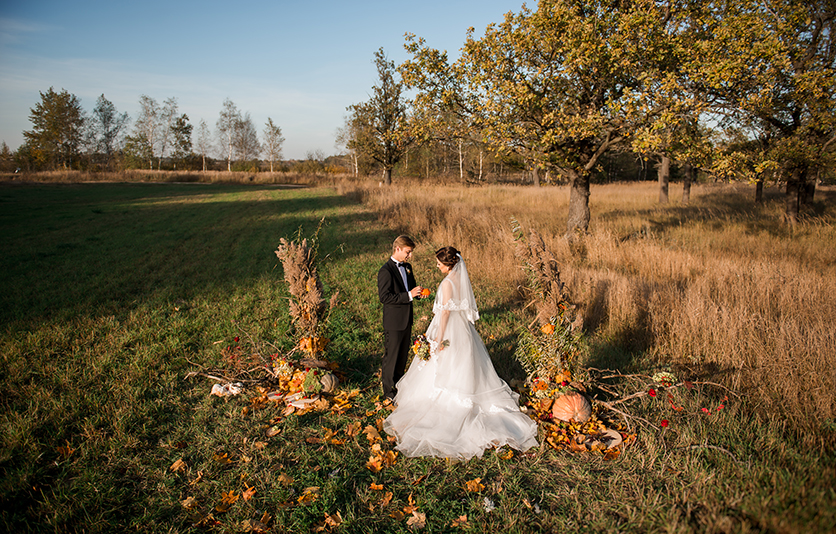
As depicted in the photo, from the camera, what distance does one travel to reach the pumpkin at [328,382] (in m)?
4.53

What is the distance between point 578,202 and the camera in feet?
42.4

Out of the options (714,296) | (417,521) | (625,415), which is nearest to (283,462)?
(417,521)

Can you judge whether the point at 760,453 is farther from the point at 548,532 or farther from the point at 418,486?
the point at 418,486

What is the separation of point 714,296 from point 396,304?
583 cm

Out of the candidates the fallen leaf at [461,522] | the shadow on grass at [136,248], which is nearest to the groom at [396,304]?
the fallen leaf at [461,522]

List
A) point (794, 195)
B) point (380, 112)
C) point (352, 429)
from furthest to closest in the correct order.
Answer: point (380, 112), point (794, 195), point (352, 429)

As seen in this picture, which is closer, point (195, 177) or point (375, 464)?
point (375, 464)

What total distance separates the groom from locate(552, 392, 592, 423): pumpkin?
1746mm

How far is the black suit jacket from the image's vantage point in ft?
14.2

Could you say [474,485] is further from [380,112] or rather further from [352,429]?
[380,112]

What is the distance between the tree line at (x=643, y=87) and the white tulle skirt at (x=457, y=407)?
8045mm

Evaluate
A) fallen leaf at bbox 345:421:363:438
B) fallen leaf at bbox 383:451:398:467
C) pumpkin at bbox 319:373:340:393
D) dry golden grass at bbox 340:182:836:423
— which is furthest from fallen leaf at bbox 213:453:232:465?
dry golden grass at bbox 340:182:836:423

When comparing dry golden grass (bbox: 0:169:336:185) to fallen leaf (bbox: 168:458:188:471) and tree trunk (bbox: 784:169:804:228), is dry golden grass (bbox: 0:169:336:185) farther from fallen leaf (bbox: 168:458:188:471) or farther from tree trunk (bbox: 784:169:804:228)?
fallen leaf (bbox: 168:458:188:471)

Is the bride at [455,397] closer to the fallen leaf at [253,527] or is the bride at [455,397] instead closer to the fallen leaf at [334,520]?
the fallen leaf at [334,520]
